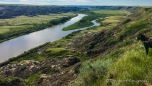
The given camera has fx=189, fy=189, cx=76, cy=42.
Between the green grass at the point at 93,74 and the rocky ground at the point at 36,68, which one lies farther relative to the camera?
the rocky ground at the point at 36,68

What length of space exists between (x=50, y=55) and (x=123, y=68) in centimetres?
7280

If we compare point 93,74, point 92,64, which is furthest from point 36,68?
point 93,74

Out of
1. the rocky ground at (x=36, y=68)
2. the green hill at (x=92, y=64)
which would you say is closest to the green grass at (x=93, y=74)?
the green hill at (x=92, y=64)

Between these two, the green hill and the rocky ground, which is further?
the rocky ground

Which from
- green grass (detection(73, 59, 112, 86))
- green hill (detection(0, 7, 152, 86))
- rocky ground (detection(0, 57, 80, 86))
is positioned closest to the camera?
green hill (detection(0, 7, 152, 86))

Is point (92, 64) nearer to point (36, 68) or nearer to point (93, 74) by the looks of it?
point (93, 74)

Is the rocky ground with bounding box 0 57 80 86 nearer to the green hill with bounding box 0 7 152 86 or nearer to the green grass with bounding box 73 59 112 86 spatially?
the green hill with bounding box 0 7 152 86

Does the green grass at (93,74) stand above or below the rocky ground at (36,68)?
above

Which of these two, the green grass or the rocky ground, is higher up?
the green grass

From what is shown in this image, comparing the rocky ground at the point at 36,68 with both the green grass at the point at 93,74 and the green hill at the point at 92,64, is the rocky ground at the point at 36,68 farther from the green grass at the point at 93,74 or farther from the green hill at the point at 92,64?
the green grass at the point at 93,74

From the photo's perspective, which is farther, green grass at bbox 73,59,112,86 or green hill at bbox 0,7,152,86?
green grass at bbox 73,59,112,86

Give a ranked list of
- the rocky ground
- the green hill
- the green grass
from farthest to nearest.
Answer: the rocky ground, the green grass, the green hill

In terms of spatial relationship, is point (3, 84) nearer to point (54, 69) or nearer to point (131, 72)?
point (54, 69)

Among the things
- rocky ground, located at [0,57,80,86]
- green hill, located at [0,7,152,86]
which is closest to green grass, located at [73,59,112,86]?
green hill, located at [0,7,152,86]
